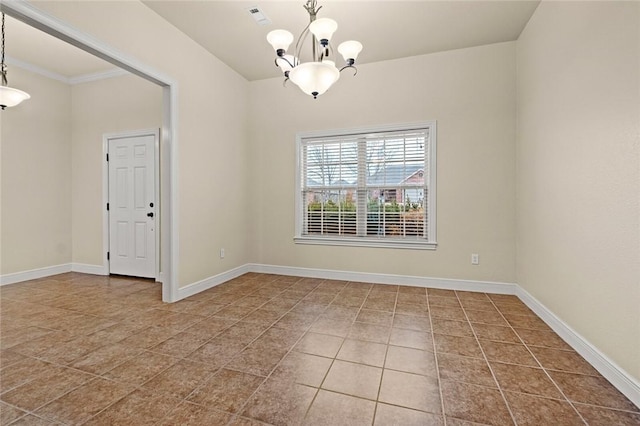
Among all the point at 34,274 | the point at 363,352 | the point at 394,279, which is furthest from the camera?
the point at 34,274

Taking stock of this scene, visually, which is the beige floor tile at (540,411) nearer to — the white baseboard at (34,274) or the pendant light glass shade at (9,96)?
the pendant light glass shade at (9,96)

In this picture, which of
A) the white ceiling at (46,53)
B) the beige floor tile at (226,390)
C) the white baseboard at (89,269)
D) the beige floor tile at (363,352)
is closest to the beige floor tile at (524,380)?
the beige floor tile at (363,352)

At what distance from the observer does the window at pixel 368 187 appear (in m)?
3.86

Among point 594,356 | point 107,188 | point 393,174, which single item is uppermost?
Answer: point 393,174

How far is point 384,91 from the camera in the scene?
3.95 m

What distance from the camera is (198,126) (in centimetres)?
362

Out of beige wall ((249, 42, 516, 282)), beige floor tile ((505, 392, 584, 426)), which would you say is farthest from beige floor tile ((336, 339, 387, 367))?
beige wall ((249, 42, 516, 282))

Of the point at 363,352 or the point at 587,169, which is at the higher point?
the point at 587,169

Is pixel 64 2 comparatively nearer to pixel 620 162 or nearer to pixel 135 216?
pixel 135 216

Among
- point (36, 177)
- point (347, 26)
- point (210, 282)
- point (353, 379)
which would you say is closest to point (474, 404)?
point (353, 379)

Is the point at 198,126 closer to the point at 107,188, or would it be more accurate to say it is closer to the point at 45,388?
the point at 107,188

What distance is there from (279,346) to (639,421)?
214 cm

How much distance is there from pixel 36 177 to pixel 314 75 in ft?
15.9

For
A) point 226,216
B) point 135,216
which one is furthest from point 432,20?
point 135,216
